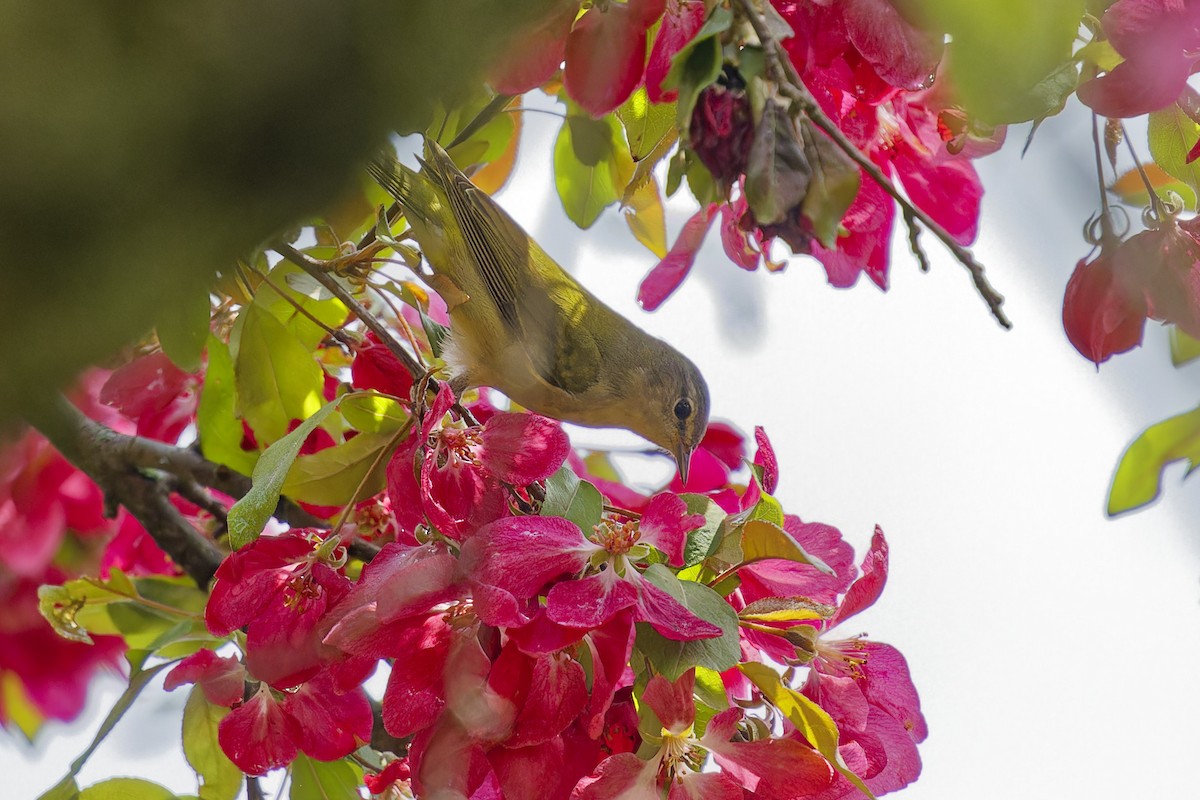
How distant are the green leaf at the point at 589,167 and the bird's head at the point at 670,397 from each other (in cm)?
33

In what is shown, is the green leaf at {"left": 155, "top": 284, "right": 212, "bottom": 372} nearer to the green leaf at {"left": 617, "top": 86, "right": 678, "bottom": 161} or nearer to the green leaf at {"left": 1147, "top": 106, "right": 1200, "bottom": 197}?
the green leaf at {"left": 617, "top": 86, "right": 678, "bottom": 161}

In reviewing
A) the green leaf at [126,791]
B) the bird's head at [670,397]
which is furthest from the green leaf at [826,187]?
the bird's head at [670,397]

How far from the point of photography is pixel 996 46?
0.25 meters

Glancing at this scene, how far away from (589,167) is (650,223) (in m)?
0.07

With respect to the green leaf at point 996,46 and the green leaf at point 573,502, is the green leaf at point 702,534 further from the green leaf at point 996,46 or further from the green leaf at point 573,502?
the green leaf at point 996,46

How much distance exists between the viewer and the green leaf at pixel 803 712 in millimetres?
417

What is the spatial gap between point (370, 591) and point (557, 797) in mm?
105

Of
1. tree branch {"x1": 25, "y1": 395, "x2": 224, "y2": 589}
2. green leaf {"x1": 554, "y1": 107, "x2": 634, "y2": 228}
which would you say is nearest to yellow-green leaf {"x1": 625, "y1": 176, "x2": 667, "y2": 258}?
green leaf {"x1": 554, "y1": 107, "x2": 634, "y2": 228}

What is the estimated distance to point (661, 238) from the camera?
0.73 m

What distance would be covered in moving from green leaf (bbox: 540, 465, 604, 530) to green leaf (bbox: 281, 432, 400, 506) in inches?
4.3

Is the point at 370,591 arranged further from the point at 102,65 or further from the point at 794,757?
the point at 102,65

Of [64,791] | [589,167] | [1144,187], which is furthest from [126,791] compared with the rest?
[1144,187]

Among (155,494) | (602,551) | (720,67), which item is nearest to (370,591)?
(602,551)

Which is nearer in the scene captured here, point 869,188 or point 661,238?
point 869,188
